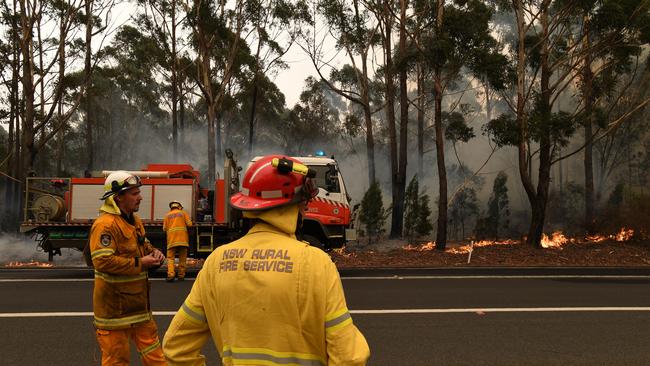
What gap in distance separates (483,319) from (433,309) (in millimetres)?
864

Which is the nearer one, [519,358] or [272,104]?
[519,358]

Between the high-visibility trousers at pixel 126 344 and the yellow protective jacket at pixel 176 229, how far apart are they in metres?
7.33

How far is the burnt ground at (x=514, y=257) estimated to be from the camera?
1598 centimetres

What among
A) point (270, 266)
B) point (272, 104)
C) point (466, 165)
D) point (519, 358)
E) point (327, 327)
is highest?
point (272, 104)

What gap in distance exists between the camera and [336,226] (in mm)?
12305

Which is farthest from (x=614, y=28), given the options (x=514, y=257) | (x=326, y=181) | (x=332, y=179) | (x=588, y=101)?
(x=326, y=181)

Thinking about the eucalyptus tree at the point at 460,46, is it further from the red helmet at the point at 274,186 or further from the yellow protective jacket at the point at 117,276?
the red helmet at the point at 274,186

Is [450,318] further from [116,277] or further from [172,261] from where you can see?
[172,261]

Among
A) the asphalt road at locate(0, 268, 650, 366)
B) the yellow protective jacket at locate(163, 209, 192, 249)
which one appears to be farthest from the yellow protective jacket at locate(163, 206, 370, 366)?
the yellow protective jacket at locate(163, 209, 192, 249)

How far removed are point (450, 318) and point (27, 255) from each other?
15.3 meters

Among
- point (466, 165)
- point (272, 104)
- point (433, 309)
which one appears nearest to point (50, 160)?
point (272, 104)

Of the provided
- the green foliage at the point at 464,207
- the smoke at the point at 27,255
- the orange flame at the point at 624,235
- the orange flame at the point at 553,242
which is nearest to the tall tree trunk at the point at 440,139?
the orange flame at the point at 553,242

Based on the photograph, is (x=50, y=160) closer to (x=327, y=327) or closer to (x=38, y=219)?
(x=38, y=219)

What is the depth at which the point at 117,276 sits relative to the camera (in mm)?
4051
